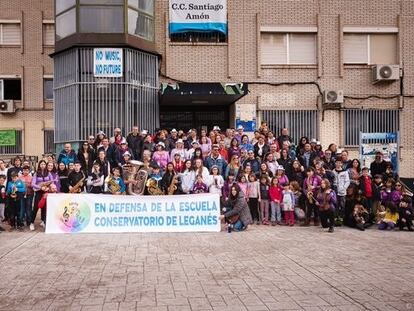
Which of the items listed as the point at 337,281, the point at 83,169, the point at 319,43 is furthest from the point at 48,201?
the point at 319,43

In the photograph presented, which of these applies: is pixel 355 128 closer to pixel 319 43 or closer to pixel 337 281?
pixel 319 43

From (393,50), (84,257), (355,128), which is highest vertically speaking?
(393,50)

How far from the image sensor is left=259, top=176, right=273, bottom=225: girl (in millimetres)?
13352

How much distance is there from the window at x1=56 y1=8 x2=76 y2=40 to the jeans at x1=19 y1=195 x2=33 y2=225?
23.1 feet

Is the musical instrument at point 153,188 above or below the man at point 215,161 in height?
below

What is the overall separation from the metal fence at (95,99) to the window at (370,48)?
8527 millimetres

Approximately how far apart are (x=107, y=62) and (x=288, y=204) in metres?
8.21

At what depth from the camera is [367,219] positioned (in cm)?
1338

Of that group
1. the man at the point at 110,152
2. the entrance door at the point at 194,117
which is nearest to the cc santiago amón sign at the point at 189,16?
the entrance door at the point at 194,117

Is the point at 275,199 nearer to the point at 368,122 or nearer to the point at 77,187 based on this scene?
the point at 77,187

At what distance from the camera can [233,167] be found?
13789mm

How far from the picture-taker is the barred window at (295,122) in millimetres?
19719

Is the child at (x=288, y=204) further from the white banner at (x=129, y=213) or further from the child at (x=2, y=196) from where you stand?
the child at (x=2, y=196)

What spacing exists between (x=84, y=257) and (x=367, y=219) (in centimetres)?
782
